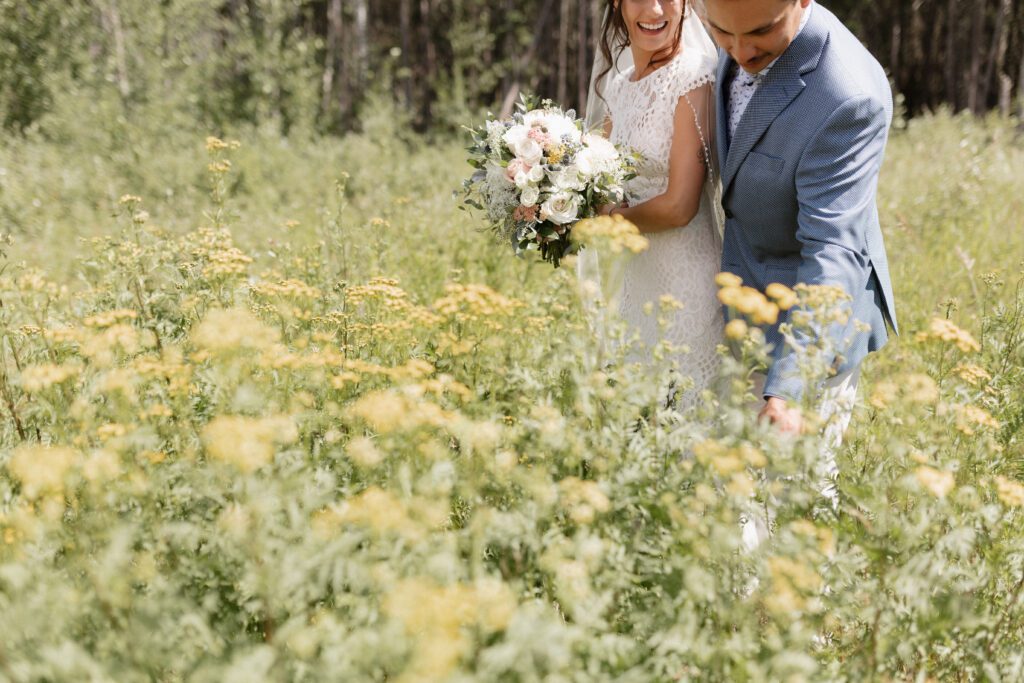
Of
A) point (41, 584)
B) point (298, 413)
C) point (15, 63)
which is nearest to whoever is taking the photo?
point (41, 584)

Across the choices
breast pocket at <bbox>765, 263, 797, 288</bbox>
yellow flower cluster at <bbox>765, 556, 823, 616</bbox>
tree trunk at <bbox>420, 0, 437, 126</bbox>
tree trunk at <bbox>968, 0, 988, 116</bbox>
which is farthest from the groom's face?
tree trunk at <bbox>968, 0, 988, 116</bbox>

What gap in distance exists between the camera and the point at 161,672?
65.9 inches

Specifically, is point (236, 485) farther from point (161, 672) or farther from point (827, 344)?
point (827, 344)

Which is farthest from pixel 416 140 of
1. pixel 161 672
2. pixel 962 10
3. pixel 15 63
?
pixel 962 10

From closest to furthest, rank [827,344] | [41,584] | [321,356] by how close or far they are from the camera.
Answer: [41,584] < [827,344] < [321,356]

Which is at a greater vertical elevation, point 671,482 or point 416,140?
point 671,482

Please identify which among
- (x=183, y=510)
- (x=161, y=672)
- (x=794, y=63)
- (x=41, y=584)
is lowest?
(x=161, y=672)

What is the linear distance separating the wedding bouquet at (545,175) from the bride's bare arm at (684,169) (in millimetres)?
154

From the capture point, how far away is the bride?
2707 mm

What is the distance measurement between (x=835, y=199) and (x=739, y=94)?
58 centimetres

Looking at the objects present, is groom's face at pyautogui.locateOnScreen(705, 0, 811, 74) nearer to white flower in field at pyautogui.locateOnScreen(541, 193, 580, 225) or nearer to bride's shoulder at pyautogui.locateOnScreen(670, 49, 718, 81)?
bride's shoulder at pyautogui.locateOnScreen(670, 49, 718, 81)

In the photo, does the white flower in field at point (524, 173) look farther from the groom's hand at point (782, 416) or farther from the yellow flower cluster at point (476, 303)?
the groom's hand at point (782, 416)

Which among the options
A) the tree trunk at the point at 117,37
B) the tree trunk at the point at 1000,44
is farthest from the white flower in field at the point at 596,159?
the tree trunk at the point at 1000,44

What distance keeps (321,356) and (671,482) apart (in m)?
1.01
